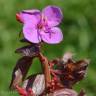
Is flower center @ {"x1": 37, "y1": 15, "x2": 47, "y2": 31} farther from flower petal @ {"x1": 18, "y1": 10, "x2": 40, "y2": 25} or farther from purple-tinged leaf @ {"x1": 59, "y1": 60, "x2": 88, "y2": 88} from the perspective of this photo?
purple-tinged leaf @ {"x1": 59, "y1": 60, "x2": 88, "y2": 88}

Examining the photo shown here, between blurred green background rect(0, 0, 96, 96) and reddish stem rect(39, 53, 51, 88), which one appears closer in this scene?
reddish stem rect(39, 53, 51, 88)

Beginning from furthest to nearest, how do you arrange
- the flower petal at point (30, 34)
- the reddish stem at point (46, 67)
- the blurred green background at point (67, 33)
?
the blurred green background at point (67, 33), the reddish stem at point (46, 67), the flower petal at point (30, 34)

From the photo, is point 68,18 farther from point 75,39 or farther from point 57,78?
point 57,78

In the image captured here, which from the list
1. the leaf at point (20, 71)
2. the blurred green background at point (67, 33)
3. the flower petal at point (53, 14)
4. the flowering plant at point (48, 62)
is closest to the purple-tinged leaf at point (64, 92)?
the flowering plant at point (48, 62)

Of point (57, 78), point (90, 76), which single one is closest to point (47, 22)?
point (57, 78)

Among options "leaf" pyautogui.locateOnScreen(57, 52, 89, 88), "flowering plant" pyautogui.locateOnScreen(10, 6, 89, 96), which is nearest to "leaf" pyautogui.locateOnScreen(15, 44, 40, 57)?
"flowering plant" pyautogui.locateOnScreen(10, 6, 89, 96)

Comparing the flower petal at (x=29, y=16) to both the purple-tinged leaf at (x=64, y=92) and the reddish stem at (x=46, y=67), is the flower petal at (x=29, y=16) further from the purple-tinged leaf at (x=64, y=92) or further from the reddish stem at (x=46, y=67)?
the purple-tinged leaf at (x=64, y=92)

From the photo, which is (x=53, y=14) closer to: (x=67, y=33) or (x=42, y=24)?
(x=42, y=24)

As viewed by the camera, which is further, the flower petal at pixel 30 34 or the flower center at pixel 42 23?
the flower center at pixel 42 23
